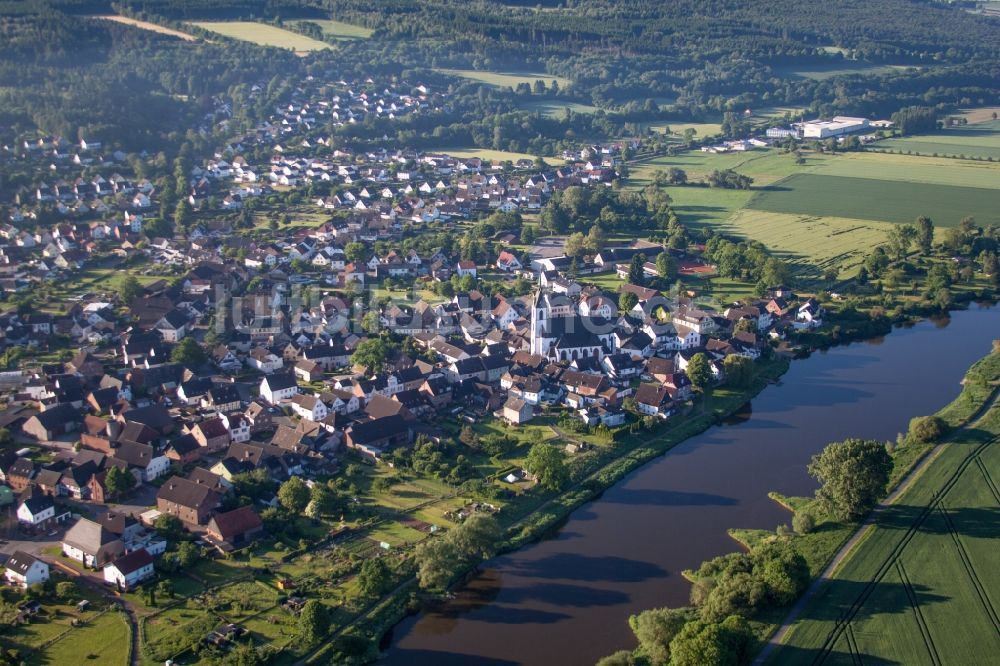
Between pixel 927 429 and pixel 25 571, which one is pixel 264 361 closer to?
pixel 25 571

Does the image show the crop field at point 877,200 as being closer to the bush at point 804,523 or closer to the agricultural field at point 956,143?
the agricultural field at point 956,143

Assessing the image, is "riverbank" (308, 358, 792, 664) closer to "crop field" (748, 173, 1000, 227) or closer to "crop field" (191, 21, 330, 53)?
"crop field" (748, 173, 1000, 227)

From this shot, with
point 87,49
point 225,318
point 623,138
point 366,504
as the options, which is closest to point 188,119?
point 87,49

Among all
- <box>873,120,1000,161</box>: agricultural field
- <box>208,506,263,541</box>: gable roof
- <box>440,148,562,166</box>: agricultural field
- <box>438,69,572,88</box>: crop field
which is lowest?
<box>208,506,263,541</box>: gable roof

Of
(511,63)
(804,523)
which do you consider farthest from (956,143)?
(804,523)

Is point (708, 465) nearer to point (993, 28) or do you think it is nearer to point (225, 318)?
point (225, 318)

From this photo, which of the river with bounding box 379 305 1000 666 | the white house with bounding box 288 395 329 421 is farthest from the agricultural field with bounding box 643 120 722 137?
the white house with bounding box 288 395 329 421

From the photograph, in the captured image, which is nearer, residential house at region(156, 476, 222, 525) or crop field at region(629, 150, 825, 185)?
residential house at region(156, 476, 222, 525)

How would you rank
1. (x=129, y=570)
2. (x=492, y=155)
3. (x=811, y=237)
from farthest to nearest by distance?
(x=492, y=155) < (x=811, y=237) < (x=129, y=570)
